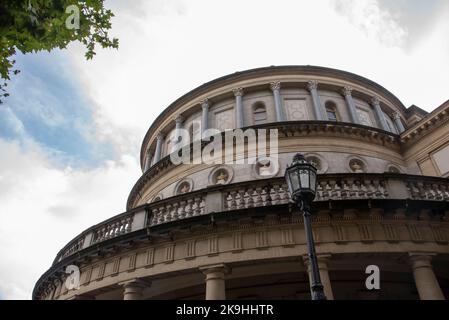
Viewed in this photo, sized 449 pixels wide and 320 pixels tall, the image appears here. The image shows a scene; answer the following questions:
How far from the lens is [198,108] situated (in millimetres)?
26016

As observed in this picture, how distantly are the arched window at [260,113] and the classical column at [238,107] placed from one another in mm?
1023

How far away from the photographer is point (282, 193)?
12797 mm

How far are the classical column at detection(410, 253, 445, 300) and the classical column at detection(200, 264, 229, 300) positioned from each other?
5.83 metres

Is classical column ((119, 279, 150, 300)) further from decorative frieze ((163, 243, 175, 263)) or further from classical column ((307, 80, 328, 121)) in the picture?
classical column ((307, 80, 328, 121))

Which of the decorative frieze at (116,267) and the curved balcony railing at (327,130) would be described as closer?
the decorative frieze at (116,267)

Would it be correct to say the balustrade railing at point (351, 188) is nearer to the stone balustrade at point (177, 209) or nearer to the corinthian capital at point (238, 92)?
the stone balustrade at point (177, 209)

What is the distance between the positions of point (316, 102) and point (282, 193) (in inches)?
475

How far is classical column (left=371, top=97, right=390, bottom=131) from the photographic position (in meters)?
23.7

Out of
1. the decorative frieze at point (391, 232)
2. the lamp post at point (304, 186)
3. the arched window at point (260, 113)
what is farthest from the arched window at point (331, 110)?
the lamp post at point (304, 186)

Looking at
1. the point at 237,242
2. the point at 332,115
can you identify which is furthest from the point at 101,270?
the point at 332,115

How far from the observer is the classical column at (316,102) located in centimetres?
2238

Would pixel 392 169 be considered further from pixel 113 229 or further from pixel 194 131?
pixel 113 229

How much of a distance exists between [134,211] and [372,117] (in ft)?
59.1

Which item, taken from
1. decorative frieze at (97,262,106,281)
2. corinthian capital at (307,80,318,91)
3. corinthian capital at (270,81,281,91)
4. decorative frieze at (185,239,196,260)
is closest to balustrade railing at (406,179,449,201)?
decorative frieze at (185,239,196,260)
